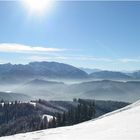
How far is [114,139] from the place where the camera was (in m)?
17.6

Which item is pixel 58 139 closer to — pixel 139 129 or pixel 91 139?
pixel 91 139

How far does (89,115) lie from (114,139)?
159582 millimetres

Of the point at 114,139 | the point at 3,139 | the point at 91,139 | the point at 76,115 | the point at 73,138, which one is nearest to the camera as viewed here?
the point at 114,139

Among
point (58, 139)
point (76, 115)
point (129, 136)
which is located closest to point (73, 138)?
point (58, 139)

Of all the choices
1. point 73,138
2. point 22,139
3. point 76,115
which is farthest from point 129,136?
point 76,115

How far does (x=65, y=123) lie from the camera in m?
166

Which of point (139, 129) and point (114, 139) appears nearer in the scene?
point (114, 139)

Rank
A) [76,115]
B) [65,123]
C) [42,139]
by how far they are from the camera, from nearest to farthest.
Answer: [42,139] → [65,123] → [76,115]

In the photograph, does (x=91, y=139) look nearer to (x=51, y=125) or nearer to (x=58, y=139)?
(x=58, y=139)

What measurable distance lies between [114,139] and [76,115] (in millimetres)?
165035

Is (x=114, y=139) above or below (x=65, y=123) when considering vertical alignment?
above

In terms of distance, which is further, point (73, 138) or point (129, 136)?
point (73, 138)

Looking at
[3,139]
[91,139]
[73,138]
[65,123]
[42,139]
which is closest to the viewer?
[91,139]

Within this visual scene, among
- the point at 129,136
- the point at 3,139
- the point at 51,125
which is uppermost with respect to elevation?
the point at 129,136
